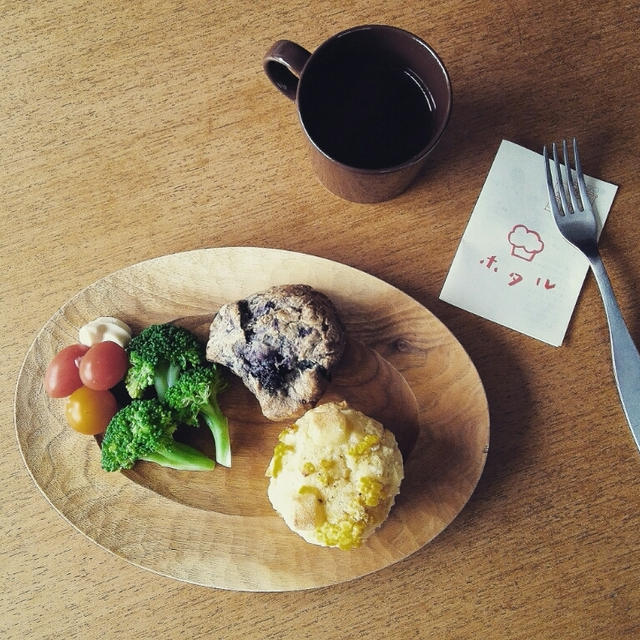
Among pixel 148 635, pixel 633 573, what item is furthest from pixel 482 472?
pixel 148 635

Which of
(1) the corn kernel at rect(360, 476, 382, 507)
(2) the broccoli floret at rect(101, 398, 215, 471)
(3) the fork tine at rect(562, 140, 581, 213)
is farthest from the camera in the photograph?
(3) the fork tine at rect(562, 140, 581, 213)

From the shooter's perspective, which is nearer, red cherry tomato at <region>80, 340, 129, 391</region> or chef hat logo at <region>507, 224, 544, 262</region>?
red cherry tomato at <region>80, 340, 129, 391</region>

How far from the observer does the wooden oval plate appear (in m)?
1.27

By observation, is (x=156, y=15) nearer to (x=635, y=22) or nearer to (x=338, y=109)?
(x=338, y=109)

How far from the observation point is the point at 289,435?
1.22m

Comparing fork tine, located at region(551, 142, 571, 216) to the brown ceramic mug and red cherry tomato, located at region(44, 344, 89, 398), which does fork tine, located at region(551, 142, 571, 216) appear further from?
red cherry tomato, located at region(44, 344, 89, 398)

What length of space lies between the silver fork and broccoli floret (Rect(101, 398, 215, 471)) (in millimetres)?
923

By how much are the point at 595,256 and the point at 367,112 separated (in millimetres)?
591

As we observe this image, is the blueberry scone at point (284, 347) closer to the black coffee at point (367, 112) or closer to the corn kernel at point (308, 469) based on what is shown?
the corn kernel at point (308, 469)

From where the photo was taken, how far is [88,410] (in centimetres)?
127

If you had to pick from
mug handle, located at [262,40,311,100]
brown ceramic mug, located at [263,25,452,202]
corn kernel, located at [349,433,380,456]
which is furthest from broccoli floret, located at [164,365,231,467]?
mug handle, located at [262,40,311,100]

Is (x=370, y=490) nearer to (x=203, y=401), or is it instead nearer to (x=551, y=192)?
(x=203, y=401)

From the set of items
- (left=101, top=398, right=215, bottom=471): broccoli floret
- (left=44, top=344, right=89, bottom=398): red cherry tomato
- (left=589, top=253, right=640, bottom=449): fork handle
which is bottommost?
(left=589, top=253, right=640, bottom=449): fork handle

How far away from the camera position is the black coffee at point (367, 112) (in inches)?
48.3
